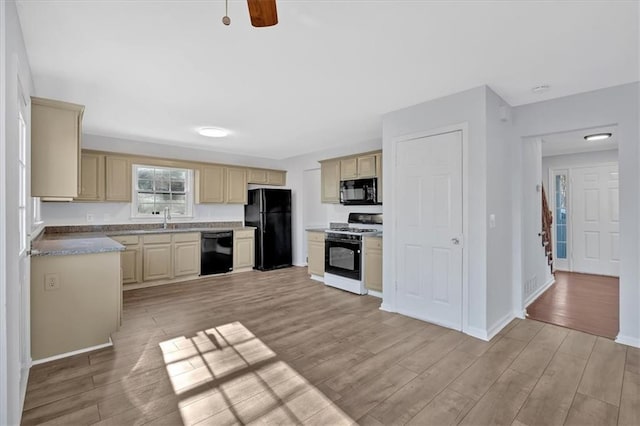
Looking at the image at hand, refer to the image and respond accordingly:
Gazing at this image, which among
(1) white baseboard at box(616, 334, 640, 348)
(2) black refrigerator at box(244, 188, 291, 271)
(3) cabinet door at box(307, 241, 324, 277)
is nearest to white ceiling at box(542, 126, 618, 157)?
(1) white baseboard at box(616, 334, 640, 348)

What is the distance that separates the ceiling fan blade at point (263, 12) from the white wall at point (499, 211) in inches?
97.5

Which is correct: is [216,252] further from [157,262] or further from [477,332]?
[477,332]

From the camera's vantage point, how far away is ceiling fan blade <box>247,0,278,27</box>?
1.24m

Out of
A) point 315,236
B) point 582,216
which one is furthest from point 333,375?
point 582,216

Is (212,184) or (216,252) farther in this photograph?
(212,184)

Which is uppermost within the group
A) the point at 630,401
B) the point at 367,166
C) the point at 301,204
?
the point at 367,166

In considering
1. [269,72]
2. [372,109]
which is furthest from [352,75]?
[372,109]

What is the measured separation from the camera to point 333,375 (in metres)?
2.29

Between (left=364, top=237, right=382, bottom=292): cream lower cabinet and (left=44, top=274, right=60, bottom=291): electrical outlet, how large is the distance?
3510 millimetres

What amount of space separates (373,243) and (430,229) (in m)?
1.20

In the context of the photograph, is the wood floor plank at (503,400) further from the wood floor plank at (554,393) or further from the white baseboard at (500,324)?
the white baseboard at (500,324)

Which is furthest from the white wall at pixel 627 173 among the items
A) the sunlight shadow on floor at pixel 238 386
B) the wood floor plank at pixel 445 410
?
the sunlight shadow on floor at pixel 238 386

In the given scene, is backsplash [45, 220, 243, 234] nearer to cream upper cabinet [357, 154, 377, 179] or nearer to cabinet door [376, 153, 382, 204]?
cream upper cabinet [357, 154, 377, 179]

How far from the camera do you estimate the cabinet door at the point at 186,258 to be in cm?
522
